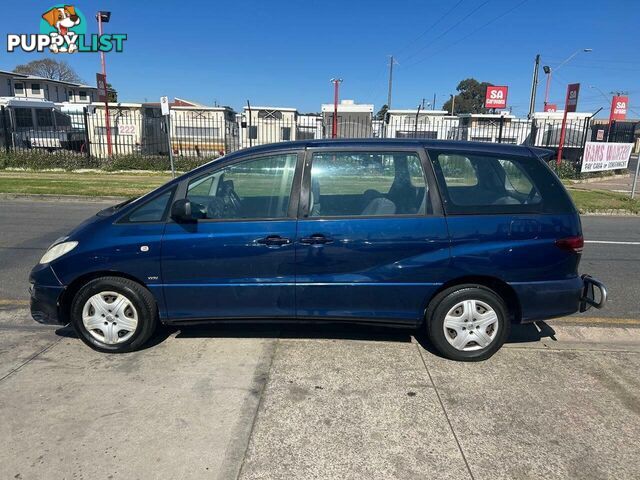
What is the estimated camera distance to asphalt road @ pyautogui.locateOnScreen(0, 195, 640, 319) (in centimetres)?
546

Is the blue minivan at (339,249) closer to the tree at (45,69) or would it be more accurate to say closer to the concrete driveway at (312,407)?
the concrete driveway at (312,407)

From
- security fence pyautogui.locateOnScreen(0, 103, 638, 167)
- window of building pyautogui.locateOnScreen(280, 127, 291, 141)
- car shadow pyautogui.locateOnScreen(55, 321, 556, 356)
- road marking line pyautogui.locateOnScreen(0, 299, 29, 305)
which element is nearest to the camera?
car shadow pyautogui.locateOnScreen(55, 321, 556, 356)

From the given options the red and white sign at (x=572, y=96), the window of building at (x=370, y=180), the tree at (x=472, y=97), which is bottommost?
the window of building at (x=370, y=180)

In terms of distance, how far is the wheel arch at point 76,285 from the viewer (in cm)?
372

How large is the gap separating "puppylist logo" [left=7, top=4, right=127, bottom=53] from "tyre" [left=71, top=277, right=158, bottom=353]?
63.3ft

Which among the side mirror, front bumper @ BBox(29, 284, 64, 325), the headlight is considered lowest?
front bumper @ BBox(29, 284, 64, 325)

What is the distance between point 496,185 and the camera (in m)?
3.82

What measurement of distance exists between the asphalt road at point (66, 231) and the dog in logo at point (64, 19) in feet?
37.6

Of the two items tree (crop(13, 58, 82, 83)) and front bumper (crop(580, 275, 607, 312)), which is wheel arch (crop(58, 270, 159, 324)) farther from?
tree (crop(13, 58, 82, 83))

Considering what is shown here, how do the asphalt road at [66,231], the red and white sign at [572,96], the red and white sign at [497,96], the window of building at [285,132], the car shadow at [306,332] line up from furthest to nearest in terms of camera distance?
the red and white sign at [497,96]
the window of building at [285,132]
the red and white sign at [572,96]
the asphalt road at [66,231]
the car shadow at [306,332]

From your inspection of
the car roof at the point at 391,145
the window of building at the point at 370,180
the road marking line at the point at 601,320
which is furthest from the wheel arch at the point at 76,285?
the road marking line at the point at 601,320

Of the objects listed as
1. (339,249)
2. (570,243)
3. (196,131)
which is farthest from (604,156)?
(339,249)

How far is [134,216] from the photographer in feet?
12.3

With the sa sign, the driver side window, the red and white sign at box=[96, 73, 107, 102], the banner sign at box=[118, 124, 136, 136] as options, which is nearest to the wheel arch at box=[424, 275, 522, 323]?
the driver side window
